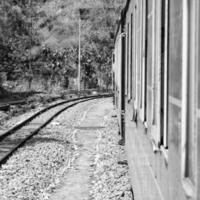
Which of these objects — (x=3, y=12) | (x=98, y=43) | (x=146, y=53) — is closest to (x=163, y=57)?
(x=146, y=53)

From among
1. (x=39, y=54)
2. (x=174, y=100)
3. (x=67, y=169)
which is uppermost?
(x=39, y=54)

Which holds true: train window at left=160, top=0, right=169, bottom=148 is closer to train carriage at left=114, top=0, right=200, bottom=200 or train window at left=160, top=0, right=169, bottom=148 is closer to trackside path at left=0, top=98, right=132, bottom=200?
train carriage at left=114, top=0, right=200, bottom=200

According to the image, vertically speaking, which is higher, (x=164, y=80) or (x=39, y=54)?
(x=39, y=54)

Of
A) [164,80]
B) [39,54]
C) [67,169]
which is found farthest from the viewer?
[39,54]

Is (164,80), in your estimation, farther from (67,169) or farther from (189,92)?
(67,169)

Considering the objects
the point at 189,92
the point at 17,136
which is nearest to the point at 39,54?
the point at 17,136

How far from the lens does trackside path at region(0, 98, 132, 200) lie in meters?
7.39

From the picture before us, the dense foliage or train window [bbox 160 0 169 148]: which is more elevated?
the dense foliage

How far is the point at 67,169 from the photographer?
9406 mm

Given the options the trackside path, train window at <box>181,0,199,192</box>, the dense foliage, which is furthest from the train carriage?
Result: the dense foliage

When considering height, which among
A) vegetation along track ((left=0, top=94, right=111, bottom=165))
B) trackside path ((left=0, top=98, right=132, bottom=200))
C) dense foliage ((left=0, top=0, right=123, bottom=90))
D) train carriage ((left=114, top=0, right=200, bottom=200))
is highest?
dense foliage ((left=0, top=0, right=123, bottom=90))

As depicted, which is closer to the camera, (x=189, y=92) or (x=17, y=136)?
(x=189, y=92)

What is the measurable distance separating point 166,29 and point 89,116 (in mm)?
18580

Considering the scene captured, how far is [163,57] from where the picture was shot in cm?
288
